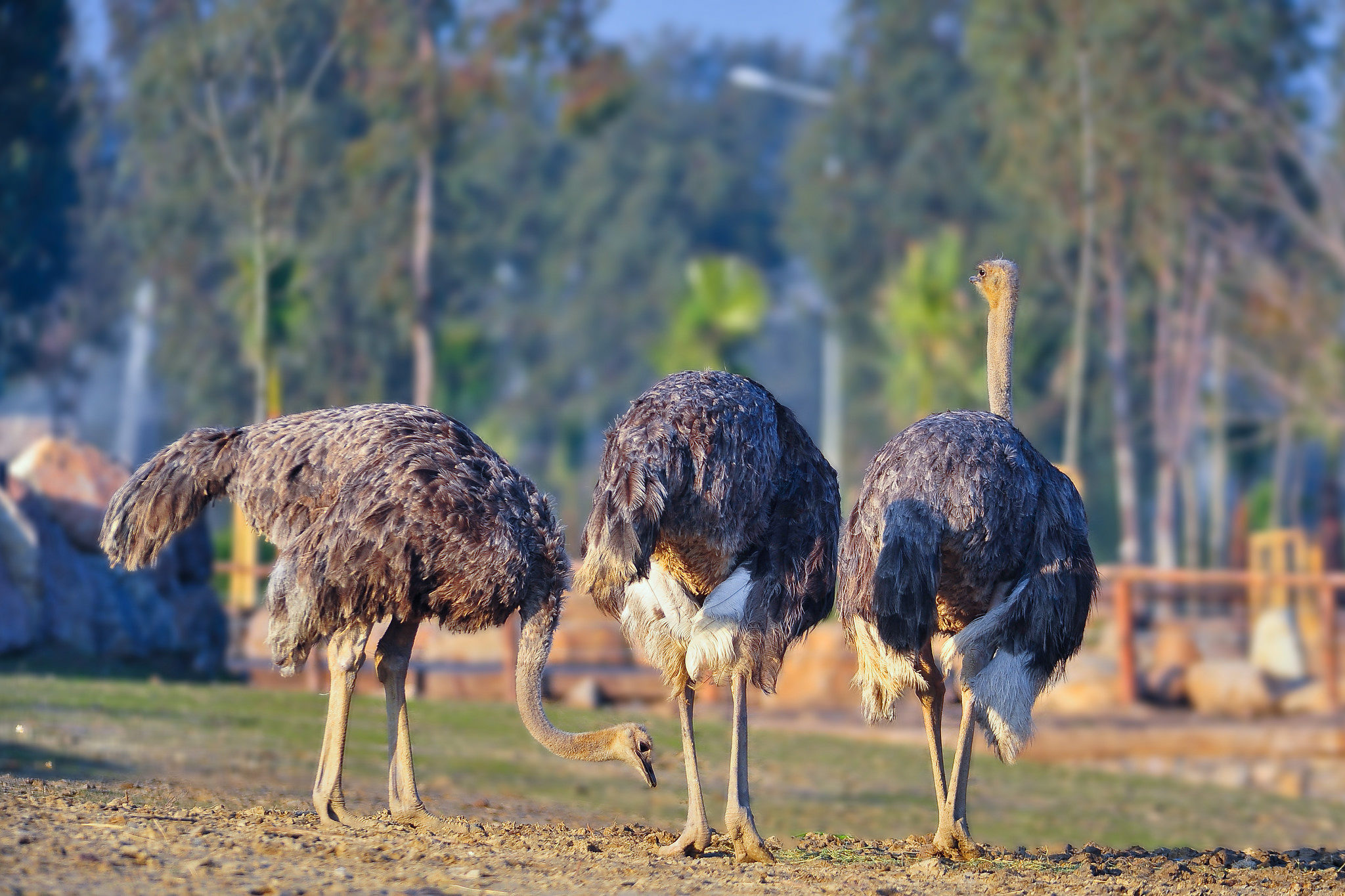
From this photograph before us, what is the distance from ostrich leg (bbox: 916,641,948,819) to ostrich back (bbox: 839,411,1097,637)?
227 millimetres

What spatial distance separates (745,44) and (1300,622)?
58.2m

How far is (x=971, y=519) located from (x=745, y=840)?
4.85 ft

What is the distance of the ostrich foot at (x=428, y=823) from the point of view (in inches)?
260

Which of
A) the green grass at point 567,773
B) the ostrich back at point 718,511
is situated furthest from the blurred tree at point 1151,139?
the ostrich back at point 718,511

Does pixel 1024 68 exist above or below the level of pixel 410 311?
above

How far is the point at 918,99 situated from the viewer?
1900 inches

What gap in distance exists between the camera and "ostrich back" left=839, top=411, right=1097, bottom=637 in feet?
21.5

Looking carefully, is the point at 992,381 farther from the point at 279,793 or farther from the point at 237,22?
the point at 237,22

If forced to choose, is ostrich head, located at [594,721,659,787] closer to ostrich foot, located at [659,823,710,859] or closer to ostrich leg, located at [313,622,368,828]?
ostrich foot, located at [659,823,710,859]

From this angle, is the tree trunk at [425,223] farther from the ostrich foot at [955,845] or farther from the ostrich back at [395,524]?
the ostrich foot at [955,845]

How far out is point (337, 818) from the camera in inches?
259

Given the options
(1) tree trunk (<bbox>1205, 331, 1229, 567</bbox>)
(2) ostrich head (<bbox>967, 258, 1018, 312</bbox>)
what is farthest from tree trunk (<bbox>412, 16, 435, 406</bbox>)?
(2) ostrich head (<bbox>967, 258, 1018, 312</bbox>)

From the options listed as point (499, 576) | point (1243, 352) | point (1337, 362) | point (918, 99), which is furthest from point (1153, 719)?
point (918, 99)

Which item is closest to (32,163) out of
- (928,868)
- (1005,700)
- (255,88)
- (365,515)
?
(255,88)
